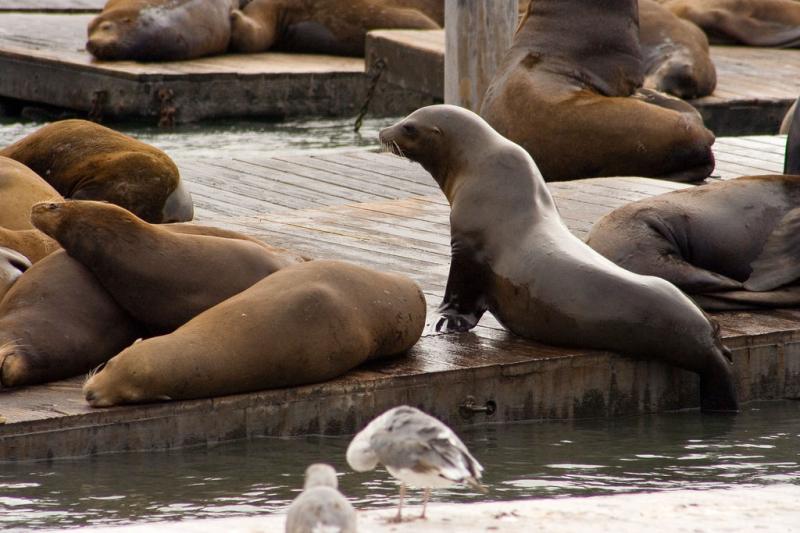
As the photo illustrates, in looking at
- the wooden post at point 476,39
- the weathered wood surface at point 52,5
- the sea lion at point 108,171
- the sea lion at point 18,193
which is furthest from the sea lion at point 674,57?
the weathered wood surface at point 52,5

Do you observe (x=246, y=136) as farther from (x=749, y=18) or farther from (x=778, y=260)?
(x=778, y=260)

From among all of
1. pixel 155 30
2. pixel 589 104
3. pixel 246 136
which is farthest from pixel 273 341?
pixel 155 30

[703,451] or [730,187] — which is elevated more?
[730,187]

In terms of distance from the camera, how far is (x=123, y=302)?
18.6 feet

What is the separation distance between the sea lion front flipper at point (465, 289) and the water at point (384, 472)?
2.14ft

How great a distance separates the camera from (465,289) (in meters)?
6.24

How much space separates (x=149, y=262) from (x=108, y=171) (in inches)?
99.1

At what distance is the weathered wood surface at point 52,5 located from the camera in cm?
1883

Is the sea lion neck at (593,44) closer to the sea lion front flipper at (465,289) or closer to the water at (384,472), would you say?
the sea lion front flipper at (465,289)

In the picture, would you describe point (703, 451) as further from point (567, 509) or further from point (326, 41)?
point (326, 41)

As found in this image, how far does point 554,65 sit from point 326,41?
6.86 metres

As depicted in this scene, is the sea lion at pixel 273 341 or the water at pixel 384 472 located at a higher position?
the sea lion at pixel 273 341

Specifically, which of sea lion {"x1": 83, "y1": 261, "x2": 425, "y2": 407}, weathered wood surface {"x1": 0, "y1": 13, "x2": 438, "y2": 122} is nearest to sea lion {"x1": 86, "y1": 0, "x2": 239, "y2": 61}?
weathered wood surface {"x1": 0, "y1": 13, "x2": 438, "y2": 122}

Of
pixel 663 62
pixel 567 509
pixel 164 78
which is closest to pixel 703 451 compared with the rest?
pixel 567 509
